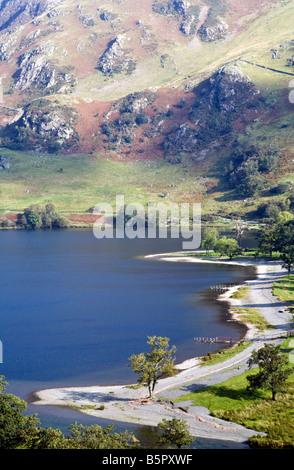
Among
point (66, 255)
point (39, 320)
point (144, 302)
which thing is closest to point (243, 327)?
point (144, 302)

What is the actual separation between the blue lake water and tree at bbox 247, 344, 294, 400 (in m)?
16.7

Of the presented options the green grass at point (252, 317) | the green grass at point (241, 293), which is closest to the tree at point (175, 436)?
the green grass at point (252, 317)

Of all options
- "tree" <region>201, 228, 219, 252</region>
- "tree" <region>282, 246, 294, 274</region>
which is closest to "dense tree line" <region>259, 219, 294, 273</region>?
"tree" <region>282, 246, 294, 274</region>

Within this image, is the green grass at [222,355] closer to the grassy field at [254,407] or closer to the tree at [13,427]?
the grassy field at [254,407]

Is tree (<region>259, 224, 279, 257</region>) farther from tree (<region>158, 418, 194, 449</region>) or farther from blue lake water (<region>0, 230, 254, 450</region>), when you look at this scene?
tree (<region>158, 418, 194, 449</region>)

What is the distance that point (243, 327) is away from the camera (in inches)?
3903

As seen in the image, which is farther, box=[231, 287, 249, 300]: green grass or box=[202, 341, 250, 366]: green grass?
box=[231, 287, 249, 300]: green grass

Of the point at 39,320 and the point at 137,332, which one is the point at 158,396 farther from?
the point at 39,320

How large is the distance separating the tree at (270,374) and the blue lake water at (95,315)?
16.7 m

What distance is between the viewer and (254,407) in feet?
210

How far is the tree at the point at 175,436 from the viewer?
51938 millimetres

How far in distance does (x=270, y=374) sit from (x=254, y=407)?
5026mm

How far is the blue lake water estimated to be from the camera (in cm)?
7819

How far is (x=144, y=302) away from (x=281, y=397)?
5951 cm
